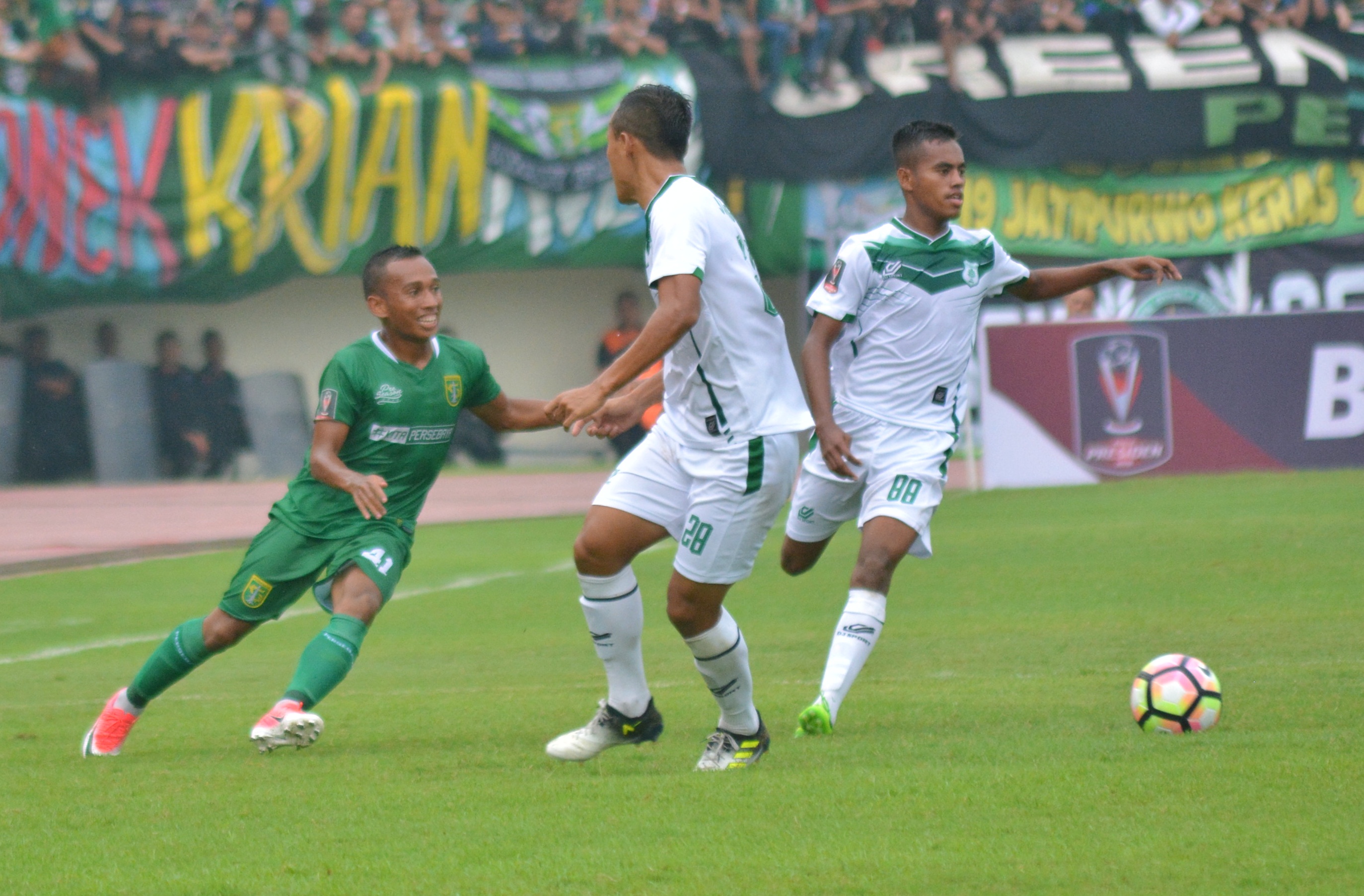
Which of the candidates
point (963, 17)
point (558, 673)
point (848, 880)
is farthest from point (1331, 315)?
point (848, 880)

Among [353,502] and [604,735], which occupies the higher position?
[353,502]

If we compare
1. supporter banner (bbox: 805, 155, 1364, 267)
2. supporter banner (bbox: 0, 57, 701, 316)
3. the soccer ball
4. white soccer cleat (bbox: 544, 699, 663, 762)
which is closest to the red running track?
supporter banner (bbox: 0, 57, 701, 316)

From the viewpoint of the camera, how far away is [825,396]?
6.30 meters

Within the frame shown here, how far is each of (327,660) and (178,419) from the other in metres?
17.1

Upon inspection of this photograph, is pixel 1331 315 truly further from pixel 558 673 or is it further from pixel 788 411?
pixel 788 411

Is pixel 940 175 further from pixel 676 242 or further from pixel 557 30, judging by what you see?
pixel 557 30

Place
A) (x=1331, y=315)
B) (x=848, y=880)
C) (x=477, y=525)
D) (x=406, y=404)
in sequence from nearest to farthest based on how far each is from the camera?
(x=848, y=880) → (x=406, y=404) → (x=477, y=525) → (x=1331, y=315)

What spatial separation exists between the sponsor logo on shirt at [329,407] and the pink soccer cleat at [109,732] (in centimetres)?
117

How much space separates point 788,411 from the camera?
5281mm

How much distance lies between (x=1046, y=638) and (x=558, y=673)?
2.20 m

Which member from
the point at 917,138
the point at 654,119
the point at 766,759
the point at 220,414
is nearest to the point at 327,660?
the point at 766,759

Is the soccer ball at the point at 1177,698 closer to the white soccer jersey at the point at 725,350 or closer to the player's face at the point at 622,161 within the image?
the white soccer jersey at the point at 725,350

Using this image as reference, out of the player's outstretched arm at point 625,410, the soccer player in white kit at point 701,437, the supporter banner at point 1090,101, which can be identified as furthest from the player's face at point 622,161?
the supporter banner at point 1090,101

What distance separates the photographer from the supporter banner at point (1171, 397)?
16516 millimetres
